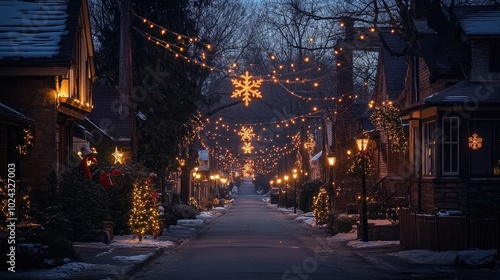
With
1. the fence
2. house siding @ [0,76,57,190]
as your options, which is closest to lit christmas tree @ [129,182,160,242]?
house siding @ [0,76,57,190]

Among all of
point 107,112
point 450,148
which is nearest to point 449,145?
point 450,148

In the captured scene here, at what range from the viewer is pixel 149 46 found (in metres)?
39.0

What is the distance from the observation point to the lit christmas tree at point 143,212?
1183 inches

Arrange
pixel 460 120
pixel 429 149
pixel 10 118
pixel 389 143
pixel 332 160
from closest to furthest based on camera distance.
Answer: pixel 10 118 → pixel 460 120 → pixel 429 149 → pixel 389 143 → pixel 332 160

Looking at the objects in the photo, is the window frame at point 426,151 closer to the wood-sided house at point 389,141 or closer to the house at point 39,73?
the wood-sided house at point 389,141

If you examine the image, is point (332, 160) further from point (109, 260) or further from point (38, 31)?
point (109, 260)

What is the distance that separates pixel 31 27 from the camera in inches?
1176

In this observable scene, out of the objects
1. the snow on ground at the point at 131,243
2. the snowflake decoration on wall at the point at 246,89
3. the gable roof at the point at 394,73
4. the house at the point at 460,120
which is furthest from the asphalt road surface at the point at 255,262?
the gable roof at the point at 394,73

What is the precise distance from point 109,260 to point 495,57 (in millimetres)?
15175

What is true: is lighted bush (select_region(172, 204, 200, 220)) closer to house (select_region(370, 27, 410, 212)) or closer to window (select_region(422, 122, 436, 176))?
house (select_region(370, 27, 410, 212))

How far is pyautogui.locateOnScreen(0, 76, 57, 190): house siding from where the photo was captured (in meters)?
28.5

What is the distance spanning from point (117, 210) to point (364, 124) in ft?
69.3

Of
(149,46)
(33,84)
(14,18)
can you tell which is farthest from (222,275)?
(149,46)

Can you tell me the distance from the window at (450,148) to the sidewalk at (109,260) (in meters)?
9.46
